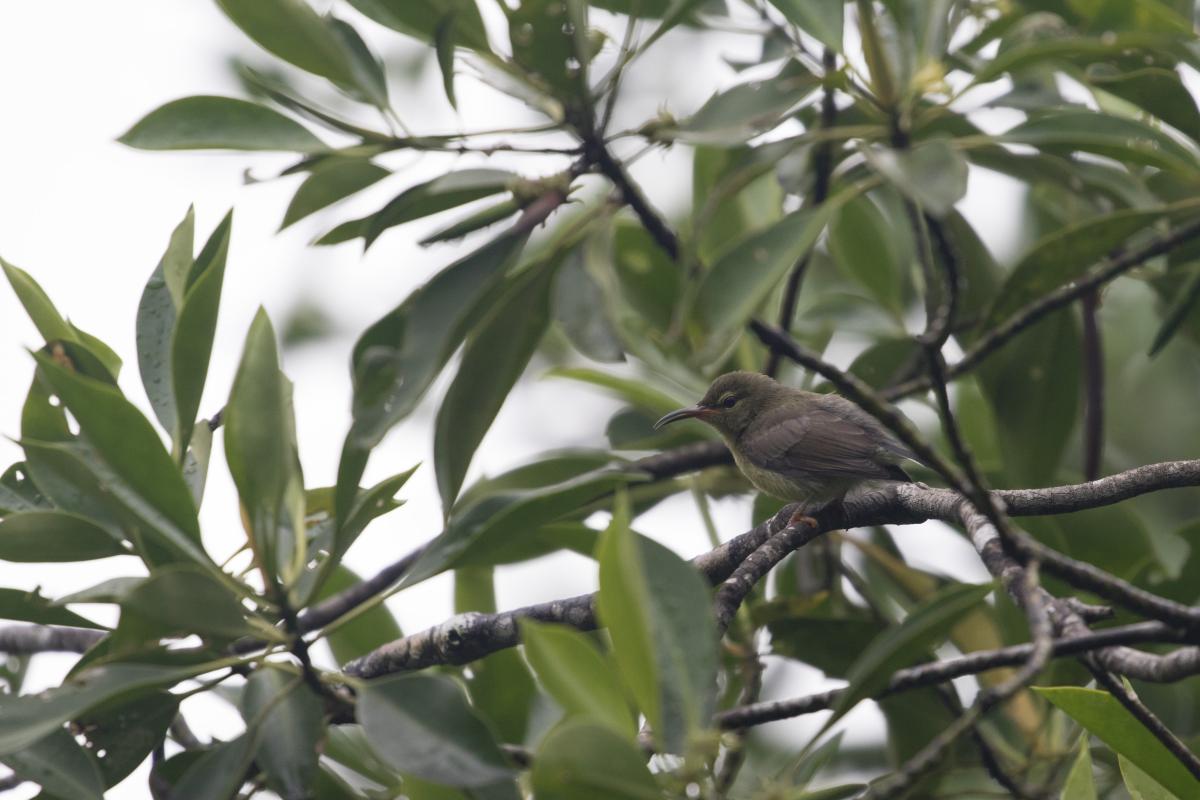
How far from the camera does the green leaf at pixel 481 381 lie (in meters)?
2.53

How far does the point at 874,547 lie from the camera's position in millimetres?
4473

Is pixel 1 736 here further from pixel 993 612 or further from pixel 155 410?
pixel 993 612

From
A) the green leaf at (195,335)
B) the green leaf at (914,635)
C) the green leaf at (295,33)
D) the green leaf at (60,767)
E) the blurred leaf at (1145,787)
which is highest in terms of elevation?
the green leaf at (295,33)

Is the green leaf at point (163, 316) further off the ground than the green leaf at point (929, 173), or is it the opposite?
the green leaf at point (163, 316)

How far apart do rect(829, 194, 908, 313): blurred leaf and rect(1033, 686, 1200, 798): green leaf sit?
2627mm

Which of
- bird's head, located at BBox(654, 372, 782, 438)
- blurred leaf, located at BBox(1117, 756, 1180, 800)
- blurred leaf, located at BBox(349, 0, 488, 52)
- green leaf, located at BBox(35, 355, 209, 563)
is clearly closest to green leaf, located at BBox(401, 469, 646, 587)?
green leaf, located at BBox(35, 355, 209, 563)

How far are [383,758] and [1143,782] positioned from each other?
1.81m

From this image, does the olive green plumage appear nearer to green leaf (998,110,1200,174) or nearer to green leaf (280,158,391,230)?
green leaf (998,110,1200,174)

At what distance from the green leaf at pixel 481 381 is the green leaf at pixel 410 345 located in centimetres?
5

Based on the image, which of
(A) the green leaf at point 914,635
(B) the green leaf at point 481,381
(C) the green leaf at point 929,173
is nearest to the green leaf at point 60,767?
(B) the green leaf at point 481,381

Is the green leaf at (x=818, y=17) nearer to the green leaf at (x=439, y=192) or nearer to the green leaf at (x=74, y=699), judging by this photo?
the green leaf at (x=439, y=192)

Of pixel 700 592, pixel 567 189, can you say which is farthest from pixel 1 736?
pixel 567 189

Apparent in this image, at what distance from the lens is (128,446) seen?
251 cm

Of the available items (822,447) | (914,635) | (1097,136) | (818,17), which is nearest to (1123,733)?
(914,635)
